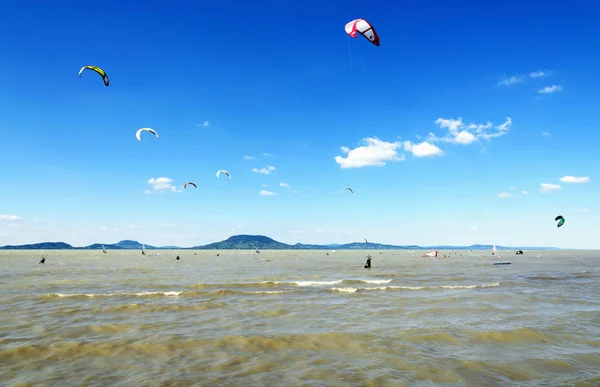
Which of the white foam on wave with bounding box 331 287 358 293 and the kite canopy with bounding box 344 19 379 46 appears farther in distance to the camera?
the white foam on wave with bounding box 331 287 358 293

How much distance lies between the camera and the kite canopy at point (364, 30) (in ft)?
82.6

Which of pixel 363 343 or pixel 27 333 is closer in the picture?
pixel 363 343

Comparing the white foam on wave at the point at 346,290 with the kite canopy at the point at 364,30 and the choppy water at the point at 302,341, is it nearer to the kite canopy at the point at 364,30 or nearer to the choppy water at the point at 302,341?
the choppy water at the point at 302,341

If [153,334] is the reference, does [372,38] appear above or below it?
above

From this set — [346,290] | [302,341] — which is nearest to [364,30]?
[346,290]

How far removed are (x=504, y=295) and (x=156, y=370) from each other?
80.0 ft

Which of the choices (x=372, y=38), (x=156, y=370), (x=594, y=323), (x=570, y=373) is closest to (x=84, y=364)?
(x=156, y=370)

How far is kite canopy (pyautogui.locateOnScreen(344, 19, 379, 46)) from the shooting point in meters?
25.2

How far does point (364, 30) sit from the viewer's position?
25.4 meters

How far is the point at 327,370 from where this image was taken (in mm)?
10297

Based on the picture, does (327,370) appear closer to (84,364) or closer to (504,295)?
(84,364)

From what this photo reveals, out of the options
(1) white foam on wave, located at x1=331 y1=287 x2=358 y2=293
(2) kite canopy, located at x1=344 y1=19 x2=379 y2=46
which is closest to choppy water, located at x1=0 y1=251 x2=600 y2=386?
(1) white foam on wave, located at x1=331 y1=287 x2=358 y2=293

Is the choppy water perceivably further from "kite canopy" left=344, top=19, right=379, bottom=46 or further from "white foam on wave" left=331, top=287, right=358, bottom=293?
"kite canopy" left=344, top=19, right=379, bottom=46

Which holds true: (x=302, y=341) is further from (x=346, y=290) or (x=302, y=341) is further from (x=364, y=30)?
(x=364, y=30)
